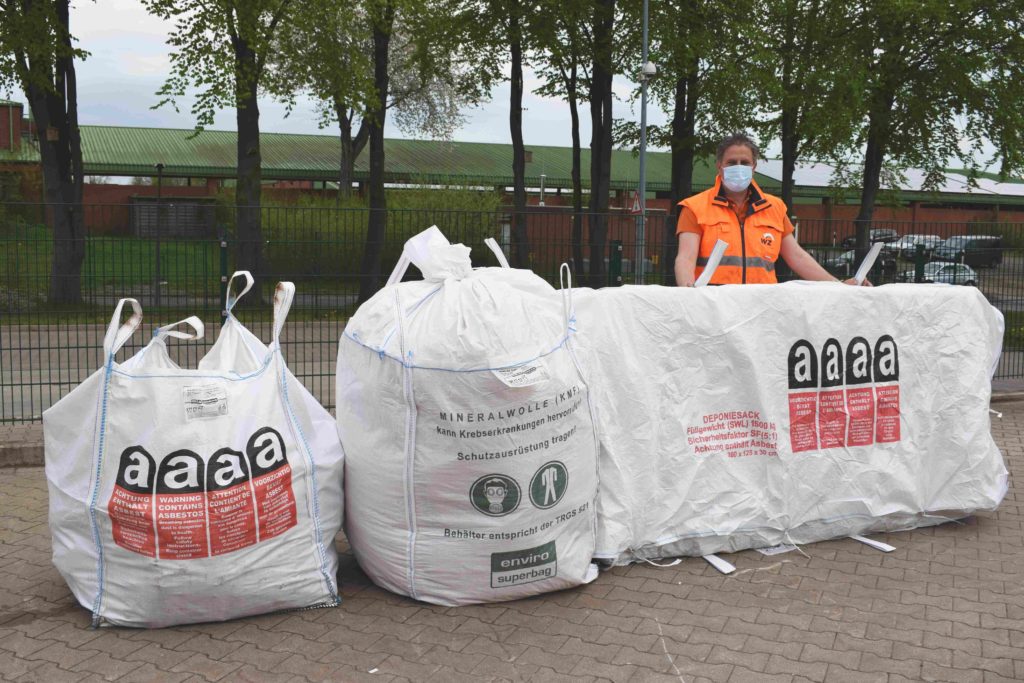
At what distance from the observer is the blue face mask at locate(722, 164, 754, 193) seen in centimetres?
522

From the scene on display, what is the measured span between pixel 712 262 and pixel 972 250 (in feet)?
19.1

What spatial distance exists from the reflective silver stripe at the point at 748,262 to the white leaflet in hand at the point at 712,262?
0.36 metres

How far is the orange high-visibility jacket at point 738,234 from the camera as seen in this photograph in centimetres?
528

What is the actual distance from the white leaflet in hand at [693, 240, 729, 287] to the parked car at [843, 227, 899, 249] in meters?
4.33

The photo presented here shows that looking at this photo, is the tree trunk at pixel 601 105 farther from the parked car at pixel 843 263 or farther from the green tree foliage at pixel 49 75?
the parked car at pixel 843 263

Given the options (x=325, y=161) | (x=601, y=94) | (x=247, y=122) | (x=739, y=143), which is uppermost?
(x=325, y=161)

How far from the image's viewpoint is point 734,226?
5.31m

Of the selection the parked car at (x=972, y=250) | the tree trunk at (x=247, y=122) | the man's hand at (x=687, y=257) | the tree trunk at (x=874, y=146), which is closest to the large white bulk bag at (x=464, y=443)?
the man's hand at (x=687, y=257)

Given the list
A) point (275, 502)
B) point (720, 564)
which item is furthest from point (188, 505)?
point (720, 564)

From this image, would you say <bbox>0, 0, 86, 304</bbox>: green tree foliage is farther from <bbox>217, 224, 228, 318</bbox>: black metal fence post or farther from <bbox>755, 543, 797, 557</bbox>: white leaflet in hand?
<bbox>755, 543, 797, 557</bbox>: white leaflet in hand

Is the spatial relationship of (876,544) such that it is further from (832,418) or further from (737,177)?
(737,177)

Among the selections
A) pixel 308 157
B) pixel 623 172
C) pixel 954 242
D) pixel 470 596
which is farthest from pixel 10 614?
pixel 623 172

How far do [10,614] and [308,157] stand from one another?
1722 inches

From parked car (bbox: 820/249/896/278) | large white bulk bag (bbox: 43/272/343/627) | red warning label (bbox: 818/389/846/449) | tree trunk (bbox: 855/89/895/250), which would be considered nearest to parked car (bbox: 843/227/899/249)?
parked car (bbox: 820/249/896/278)
